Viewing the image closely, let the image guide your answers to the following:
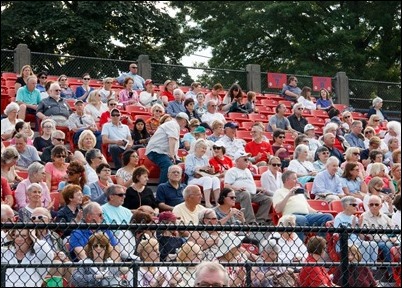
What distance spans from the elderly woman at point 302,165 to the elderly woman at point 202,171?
149 centimetres

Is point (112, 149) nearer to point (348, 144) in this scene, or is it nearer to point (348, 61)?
point (348, 144)

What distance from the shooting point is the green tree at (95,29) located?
109 feet

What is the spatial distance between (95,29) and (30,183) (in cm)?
2016

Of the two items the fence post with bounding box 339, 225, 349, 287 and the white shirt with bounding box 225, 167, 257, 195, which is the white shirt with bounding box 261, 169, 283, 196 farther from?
the fence post with bounding box 339, 225, 349, 287

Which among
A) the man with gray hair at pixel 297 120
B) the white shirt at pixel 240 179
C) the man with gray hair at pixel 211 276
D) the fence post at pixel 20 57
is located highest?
the man with gray hair at pixel 211 276

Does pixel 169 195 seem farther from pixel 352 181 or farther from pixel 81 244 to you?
pixel 81 244

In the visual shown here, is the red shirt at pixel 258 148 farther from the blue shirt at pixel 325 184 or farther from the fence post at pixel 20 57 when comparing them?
the fence post at pixel 20 57

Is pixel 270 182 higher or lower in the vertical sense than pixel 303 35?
higher

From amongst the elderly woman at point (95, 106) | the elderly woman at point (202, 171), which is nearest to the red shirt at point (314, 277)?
the elderly woman at point (202, 171)

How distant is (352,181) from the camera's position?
1731 centimetres

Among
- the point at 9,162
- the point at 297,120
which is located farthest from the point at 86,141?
the point at 297,120

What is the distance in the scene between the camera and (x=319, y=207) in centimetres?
1619

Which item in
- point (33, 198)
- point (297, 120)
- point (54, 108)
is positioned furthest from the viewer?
point (297, 120)

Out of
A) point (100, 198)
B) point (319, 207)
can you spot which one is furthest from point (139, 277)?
point (319, 207)
